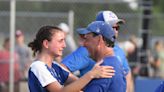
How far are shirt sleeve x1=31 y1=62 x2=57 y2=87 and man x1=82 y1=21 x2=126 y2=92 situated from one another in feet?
1.17

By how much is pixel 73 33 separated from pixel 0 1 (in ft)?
6.42

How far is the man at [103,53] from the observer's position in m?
5.20

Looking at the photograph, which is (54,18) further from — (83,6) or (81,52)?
(81,52)

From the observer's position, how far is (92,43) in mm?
5246

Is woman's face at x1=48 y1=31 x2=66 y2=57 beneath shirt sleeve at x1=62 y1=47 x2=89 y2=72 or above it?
above

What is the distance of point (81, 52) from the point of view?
7684 mm

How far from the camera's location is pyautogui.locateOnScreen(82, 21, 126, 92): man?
5203 mm

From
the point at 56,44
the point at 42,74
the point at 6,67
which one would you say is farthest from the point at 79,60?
the point at 6,67

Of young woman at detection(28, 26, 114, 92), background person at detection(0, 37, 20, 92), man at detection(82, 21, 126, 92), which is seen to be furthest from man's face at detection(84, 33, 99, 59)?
background person at detection(0, 37, 20, 92)

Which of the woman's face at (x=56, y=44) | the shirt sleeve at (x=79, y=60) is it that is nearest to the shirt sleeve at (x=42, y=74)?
the woman's face at (x=56, y=44)

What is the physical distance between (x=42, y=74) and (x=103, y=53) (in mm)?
571

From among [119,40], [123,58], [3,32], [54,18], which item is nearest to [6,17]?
[3,32]

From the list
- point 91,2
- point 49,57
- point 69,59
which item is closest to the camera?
point 49,57

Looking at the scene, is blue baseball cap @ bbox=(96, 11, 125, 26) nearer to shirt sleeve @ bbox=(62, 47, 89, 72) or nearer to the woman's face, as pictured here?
shirt sleeve @ bbox=(62, 47, 89, 72)
